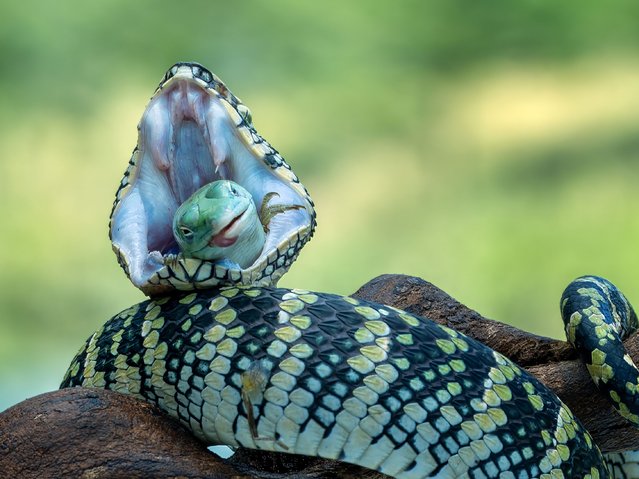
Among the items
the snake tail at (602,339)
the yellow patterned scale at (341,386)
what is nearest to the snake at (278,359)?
the yellow patterned scale at (341,386)

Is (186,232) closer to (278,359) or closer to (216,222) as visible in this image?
(216,222)

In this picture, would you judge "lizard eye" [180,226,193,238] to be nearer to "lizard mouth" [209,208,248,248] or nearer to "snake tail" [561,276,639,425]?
"lizard mouth" [209,208,248,248]

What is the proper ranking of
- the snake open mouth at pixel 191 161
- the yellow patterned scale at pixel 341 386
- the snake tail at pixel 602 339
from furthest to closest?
the snake tail at pixel 602 339 < the snake open mouth at pixel 191 161 < the yellow patterned scale at pixel 341 386

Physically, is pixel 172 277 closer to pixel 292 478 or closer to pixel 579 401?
pixel 292 478

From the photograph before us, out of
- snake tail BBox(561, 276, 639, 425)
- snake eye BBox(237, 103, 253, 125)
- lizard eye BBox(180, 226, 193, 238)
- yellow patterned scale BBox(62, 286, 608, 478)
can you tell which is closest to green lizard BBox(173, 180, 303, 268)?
lizard eye BBox(180, 226, 193, 238)

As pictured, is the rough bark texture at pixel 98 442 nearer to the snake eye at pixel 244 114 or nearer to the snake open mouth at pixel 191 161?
the snake open mouth at pixel 191 161

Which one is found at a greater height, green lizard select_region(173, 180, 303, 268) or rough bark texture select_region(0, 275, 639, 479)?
green lizard select_region(173, 180, 303, 268)

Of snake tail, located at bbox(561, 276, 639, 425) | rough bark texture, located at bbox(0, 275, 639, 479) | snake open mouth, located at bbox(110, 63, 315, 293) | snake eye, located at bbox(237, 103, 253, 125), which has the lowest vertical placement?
rough bark texture, located at bbox(0, 275, 639, 479)
